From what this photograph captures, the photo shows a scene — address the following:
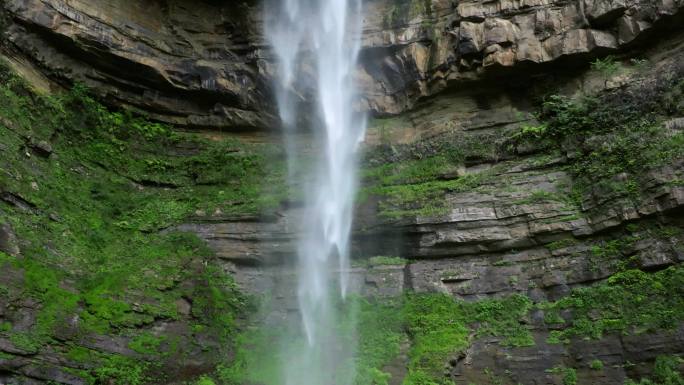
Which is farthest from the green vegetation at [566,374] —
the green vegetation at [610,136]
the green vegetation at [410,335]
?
the green vegetation at [610,136]

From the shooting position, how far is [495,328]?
10891mm

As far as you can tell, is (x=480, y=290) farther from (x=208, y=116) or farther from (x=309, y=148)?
(x=208, y=116)

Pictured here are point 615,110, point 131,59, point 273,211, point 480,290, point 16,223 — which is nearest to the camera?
point 16,223

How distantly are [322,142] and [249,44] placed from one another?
4361mm

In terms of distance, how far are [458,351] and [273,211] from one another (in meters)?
5.96

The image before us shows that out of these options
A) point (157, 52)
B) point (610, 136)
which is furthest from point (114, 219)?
point (610, 136)

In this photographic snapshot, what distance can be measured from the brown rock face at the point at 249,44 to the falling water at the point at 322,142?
625 millimetres

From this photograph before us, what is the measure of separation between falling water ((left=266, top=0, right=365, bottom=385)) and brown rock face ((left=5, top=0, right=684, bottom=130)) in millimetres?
625

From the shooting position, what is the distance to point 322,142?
16.9 meters

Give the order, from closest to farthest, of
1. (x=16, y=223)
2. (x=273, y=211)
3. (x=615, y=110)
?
(x=16, y=223) → (x=615, y=110) → (x=273, y=211)

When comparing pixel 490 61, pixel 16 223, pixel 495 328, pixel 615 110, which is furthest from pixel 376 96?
pixel 16 223

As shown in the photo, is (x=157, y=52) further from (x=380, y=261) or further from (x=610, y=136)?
(x=610, y=136)

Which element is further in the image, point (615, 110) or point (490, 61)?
point (490, 61)

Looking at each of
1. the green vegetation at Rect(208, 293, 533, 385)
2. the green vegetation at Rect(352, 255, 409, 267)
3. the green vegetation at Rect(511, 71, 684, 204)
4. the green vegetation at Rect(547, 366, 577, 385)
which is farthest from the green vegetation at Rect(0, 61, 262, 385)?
the green vegetation at Rect(511, 71, 684, 204)
